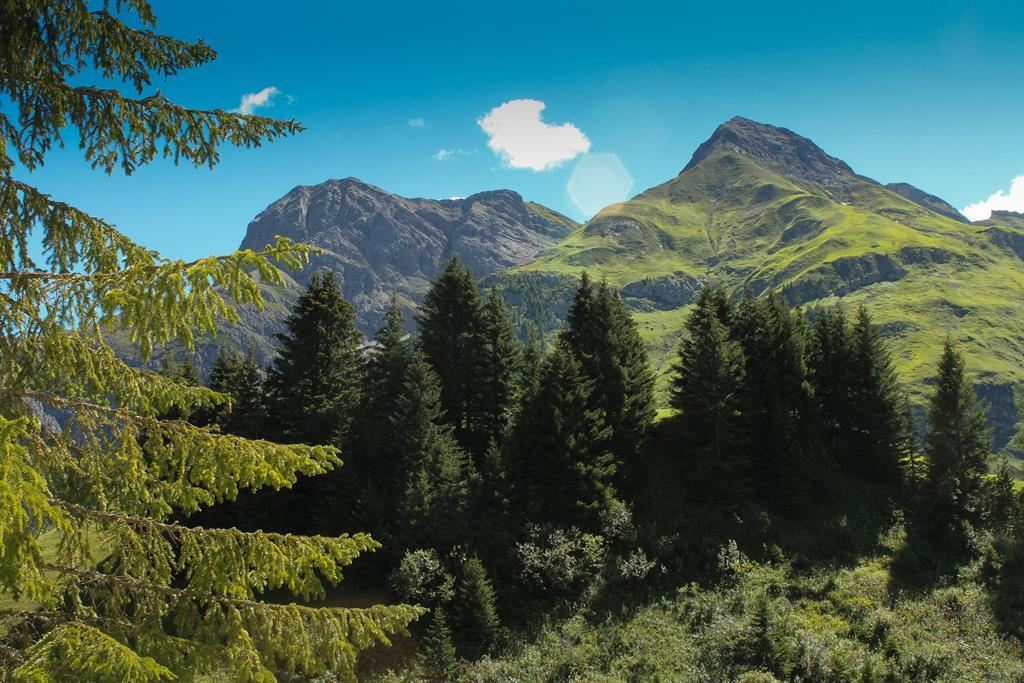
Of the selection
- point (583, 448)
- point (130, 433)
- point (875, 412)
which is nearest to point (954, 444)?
point (875, 412)

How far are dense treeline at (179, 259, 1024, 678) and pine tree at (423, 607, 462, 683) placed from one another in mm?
111

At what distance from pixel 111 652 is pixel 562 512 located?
101 feet

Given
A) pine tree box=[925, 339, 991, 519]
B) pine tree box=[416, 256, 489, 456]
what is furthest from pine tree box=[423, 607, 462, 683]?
pine tree box=[925, 339, 991, 519]

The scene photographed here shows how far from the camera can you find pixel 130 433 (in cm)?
686

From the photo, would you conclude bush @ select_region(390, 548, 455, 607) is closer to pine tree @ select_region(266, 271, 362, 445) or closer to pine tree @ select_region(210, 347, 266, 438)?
pine tree @ select_region(266, 271, 362, 445)

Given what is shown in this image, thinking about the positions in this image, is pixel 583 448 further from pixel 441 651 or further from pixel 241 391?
pixel 241 391

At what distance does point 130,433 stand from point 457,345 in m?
36.5

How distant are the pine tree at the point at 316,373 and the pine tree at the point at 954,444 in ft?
134

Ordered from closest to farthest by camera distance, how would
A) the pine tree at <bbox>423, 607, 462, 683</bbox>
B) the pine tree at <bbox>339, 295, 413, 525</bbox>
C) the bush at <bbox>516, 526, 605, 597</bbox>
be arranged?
the pine tree at <bbox>423, 607, 462, 683</bbox> → the bush at <bbox>516, 526, 605, 597</bbox> → the pine tree at <bbox>339, 295, 413, 525</bbox>

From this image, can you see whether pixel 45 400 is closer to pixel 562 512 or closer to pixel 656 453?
pixel 562 512

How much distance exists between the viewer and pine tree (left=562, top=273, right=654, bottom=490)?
39.3 meters

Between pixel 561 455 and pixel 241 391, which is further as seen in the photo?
pixel 241 391

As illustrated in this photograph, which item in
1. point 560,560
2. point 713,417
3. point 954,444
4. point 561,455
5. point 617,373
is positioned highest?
point 617,373

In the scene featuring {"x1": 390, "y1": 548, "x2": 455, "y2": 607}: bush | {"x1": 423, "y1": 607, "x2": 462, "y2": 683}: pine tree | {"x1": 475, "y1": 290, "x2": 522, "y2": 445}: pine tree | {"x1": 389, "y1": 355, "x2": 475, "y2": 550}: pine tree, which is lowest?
{"x1": 423, "y1": 607, "x2": 462, "y2": 683}: pine tree
